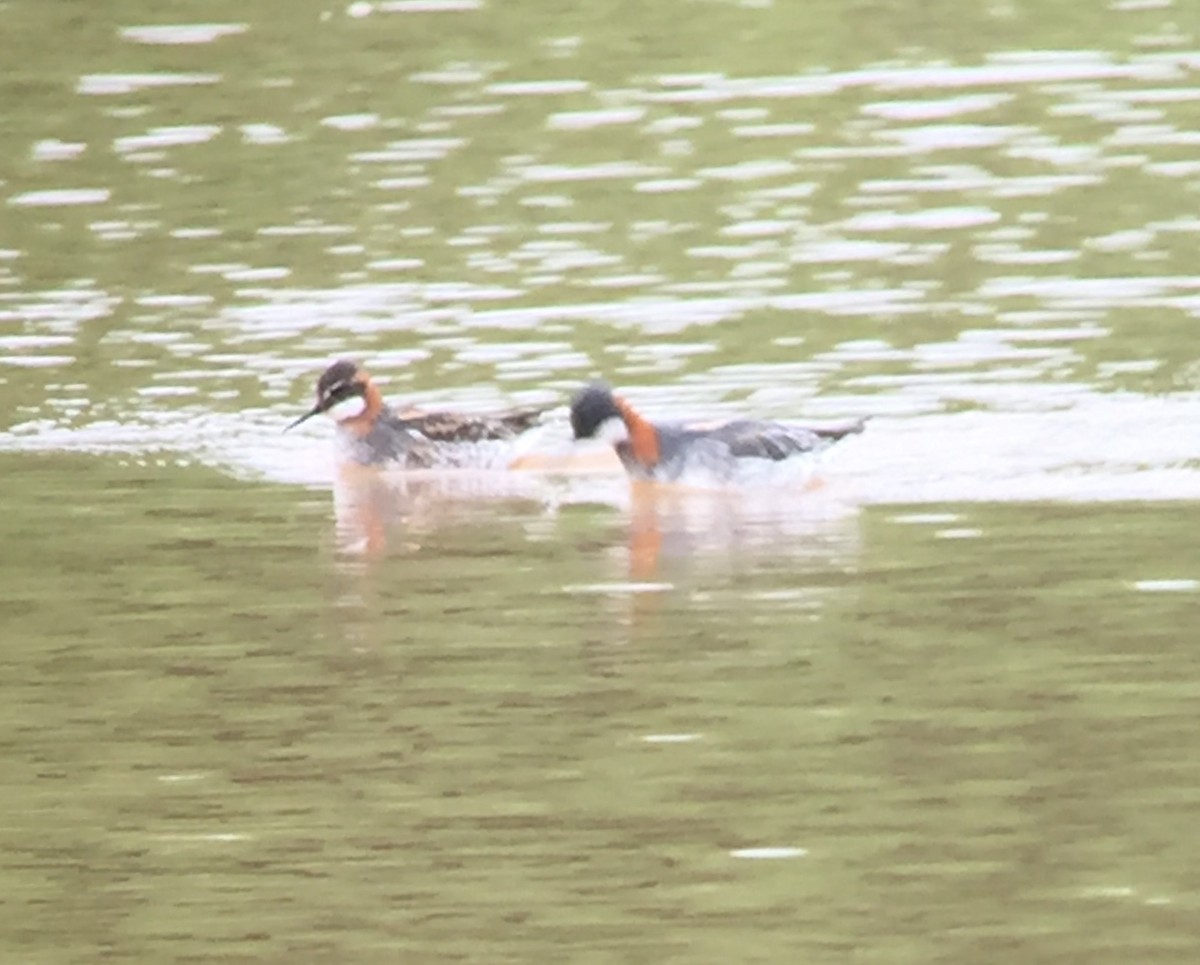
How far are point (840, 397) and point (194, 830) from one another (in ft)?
24.3

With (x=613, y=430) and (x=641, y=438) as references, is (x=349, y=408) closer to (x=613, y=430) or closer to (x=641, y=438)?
(x=613, y=430)

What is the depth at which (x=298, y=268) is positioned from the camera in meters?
21.1

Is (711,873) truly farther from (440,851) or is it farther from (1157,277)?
(1157,277)

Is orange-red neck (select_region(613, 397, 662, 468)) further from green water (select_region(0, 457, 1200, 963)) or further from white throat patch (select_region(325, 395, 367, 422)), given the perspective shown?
white throat patch (select_region(325, 395, 367, 422))

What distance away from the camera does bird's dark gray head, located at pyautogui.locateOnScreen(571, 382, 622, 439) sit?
15906 mm

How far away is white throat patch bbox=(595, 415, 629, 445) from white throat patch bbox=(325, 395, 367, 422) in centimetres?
153

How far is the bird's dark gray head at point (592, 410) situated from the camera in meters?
15.9

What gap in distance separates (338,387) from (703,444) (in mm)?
2194

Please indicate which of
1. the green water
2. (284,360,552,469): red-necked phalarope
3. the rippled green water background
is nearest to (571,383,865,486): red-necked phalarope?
the rippled green water background

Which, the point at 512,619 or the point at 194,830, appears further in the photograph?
the point at 512,619

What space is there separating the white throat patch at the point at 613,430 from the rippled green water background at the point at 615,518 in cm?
32

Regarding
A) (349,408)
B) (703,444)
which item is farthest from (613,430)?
(349,408)

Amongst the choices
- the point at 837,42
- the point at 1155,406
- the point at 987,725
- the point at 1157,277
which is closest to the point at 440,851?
the point at 987,725

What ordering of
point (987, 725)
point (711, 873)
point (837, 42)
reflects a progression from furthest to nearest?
1. point (837, 42)
2. point (987, 725)
3. point (711, 873)
